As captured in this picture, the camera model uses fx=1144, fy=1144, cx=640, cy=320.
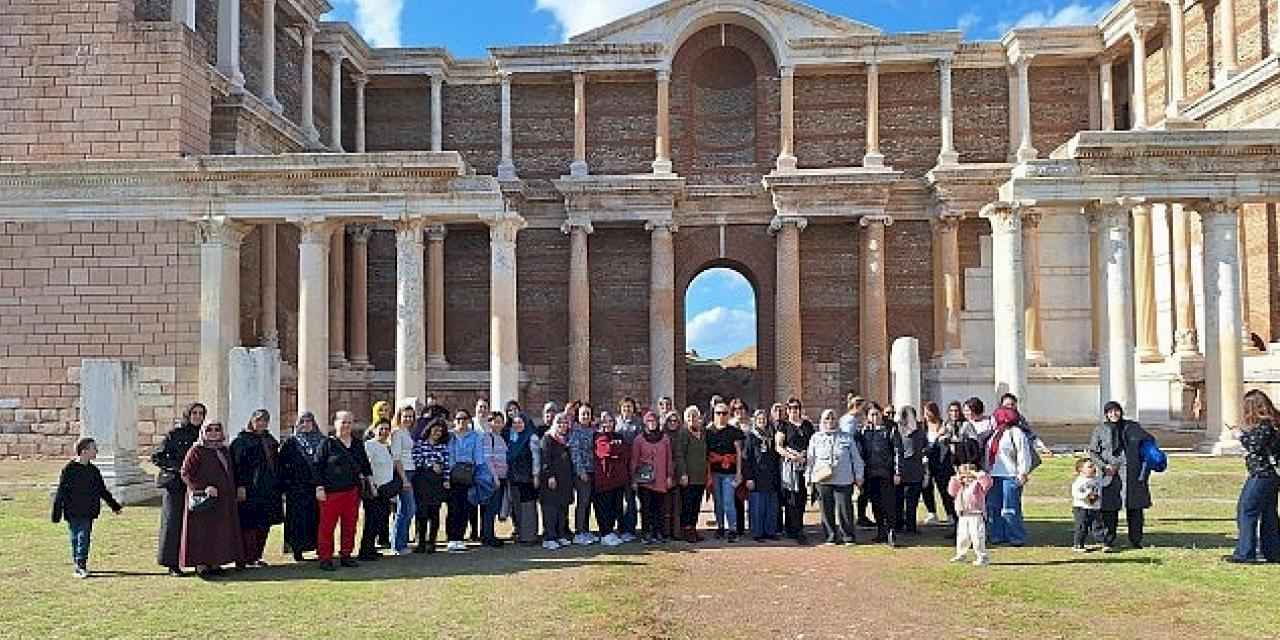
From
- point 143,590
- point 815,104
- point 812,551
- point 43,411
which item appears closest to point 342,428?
point 143,590

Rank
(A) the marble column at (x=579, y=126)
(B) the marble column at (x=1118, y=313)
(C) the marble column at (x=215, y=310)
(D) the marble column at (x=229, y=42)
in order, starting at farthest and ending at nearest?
(A) the marble column at (x=579, y=126) → (D) the marble column at (x=229, y=42) → (C) the marble column at (x=215, y=310) → (B) the marble column at (x=1118, y=313)

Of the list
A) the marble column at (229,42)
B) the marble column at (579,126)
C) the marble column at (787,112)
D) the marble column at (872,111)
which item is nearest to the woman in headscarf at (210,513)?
the marble column at (229,42)

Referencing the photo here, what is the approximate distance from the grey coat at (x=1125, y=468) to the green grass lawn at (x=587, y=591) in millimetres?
548

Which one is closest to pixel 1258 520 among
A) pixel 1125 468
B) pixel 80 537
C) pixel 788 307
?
pixel 1125 468

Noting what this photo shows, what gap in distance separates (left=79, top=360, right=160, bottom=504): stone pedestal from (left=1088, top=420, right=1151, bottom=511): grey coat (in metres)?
13.4

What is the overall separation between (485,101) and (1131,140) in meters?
18.9

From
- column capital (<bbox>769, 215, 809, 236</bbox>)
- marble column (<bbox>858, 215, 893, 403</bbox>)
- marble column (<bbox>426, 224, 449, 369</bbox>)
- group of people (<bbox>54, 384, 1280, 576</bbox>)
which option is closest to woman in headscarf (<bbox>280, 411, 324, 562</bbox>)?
group of people (<bbox>54, 384, 1280, 576</bbox>)

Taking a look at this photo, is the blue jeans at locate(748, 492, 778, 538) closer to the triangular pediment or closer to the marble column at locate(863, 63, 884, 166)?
the marble column at locate(863, 63, 884, 166)

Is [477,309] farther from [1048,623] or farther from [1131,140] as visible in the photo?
[1048,623]

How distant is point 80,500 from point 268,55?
19.5m

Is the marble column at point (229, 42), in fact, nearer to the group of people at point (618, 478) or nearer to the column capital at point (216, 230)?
the column capital at point (216, 230)

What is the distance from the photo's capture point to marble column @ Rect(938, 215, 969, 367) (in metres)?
31.6

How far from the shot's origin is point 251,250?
1051 inches

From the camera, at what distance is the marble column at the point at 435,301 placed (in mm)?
32406
